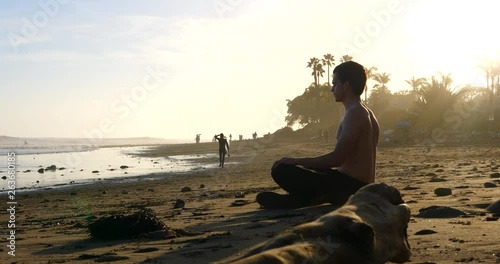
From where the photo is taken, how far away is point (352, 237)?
3.01m

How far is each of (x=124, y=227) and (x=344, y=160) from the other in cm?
238

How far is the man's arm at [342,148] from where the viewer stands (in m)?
6.05

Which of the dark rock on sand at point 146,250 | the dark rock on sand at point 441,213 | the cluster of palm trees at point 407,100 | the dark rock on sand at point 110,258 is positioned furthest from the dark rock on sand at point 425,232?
the cluster of palm trees at point 407,100

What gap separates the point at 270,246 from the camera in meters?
2.80

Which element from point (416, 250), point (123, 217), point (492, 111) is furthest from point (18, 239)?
point (492, 111)

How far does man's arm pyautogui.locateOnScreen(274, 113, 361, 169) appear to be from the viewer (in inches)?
238

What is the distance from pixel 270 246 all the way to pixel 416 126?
53.1m

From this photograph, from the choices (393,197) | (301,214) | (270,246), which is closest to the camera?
(270,246)

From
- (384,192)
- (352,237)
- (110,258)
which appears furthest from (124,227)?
(352,237)

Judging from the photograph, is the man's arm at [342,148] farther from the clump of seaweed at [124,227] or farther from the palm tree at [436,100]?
the palm tree at [436,100]

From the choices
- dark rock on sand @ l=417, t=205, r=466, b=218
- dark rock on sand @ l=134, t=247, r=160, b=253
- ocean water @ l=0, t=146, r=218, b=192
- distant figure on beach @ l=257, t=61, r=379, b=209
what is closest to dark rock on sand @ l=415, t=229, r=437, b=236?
dark rock on sand @ l=417, t=205, r=466, b=218

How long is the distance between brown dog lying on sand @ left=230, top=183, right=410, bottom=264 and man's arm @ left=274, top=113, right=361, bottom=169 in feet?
7.35

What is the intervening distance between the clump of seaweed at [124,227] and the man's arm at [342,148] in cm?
167

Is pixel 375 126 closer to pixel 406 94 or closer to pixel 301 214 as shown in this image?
pixel 301 214
